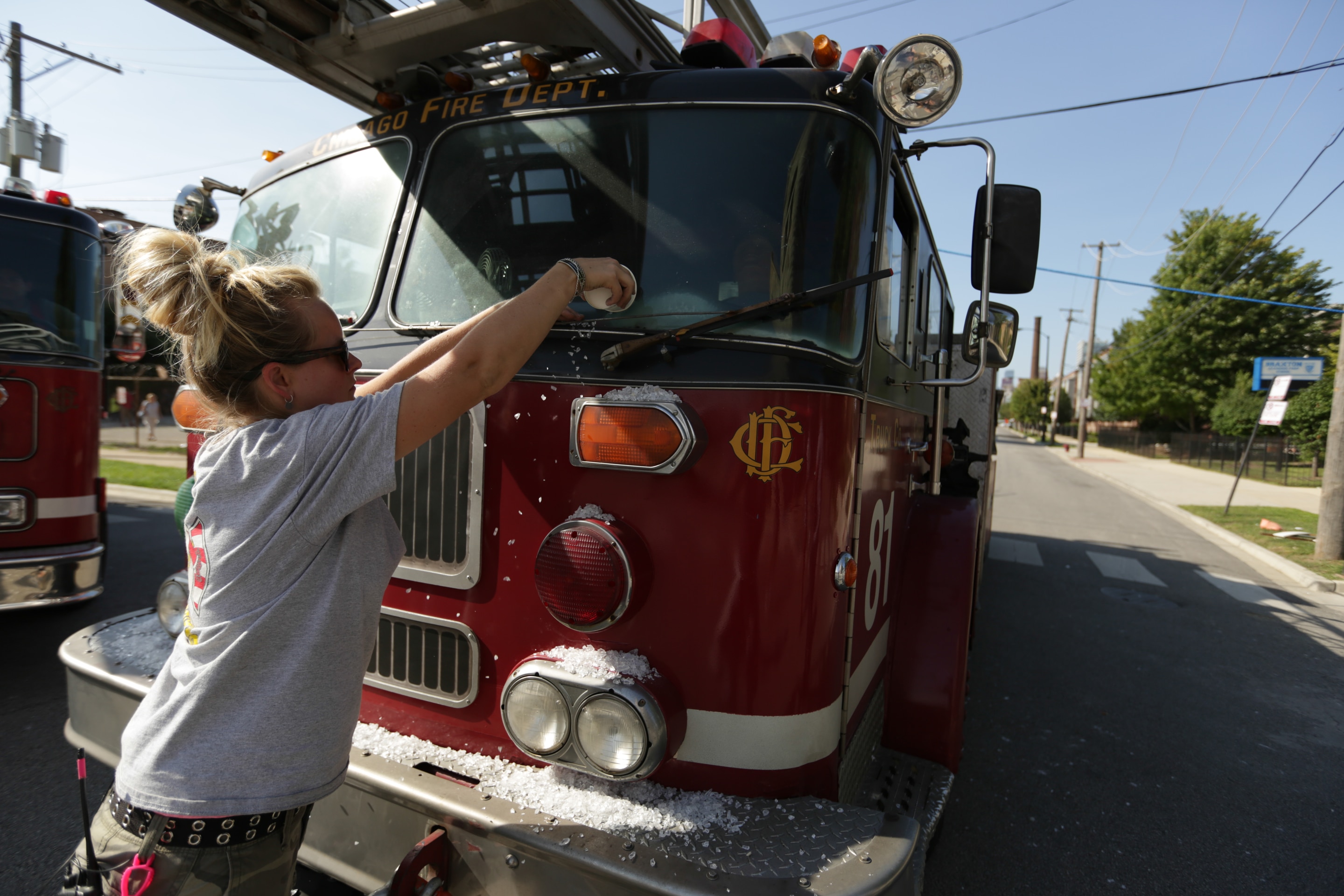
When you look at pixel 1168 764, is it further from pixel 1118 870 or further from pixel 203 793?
pixel 203 793

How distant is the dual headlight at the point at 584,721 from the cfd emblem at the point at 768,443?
0.59m

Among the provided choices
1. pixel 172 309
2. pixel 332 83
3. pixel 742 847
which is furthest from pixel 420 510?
pixel 332 83

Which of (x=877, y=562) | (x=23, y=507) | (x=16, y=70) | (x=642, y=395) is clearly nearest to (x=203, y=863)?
(x=642, y=395)

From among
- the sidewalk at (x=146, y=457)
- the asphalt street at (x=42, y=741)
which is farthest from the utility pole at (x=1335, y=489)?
the sidewalk at (x=146, y=457)

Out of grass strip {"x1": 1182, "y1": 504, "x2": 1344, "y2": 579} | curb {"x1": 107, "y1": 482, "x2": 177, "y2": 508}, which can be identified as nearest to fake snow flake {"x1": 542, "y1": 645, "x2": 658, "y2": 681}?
grass strip {"x1": 1182, "y1": 504, "x2": 1344, "y2": 579}

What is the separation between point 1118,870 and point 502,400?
2.94 m

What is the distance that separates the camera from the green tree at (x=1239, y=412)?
26.2 meters

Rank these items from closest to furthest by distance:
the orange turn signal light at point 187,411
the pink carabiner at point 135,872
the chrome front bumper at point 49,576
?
the pink carabiner at point 135,872 → the orange turn signal light at point 187,411 → the chrome front bumper at point 49,576

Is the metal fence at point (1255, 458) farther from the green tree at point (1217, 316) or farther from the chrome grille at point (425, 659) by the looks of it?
the chrome grille at point (425, 659)

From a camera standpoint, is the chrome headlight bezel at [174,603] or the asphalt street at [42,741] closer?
the chrome headlight bezel at [174,603]

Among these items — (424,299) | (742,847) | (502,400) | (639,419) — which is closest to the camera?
(742,847)

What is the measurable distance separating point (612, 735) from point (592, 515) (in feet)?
1.70

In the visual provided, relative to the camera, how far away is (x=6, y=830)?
2.70 meters

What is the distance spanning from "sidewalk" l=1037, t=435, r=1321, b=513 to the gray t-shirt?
1267cm
